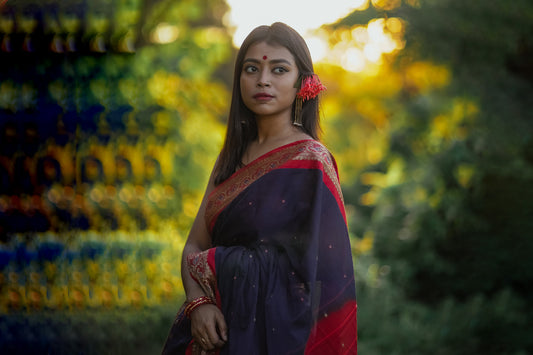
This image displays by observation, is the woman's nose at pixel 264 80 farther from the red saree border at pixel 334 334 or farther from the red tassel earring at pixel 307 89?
the red saree border at pixel 334 334

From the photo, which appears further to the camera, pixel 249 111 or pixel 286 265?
pixel 249 111

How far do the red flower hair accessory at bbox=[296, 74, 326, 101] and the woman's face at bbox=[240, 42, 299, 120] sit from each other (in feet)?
0.11

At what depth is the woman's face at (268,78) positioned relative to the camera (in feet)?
6.43

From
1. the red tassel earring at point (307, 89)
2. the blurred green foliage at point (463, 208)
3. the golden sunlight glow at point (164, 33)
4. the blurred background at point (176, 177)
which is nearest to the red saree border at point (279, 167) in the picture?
the red tassel earring at point (307, 89)

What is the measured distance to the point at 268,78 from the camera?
1.95m

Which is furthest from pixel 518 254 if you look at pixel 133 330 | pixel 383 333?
pixel 133 330

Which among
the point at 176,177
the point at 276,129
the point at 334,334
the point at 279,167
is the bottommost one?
the point at 176,177

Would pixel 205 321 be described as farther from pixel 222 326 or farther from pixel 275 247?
pixel 275 247

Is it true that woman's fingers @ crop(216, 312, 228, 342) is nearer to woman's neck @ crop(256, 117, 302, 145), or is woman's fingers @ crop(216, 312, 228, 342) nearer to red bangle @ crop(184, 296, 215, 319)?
red bangle @ crop(184, 296, 215, 319)

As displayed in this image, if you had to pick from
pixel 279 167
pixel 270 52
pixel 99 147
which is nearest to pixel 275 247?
pixel 279 167

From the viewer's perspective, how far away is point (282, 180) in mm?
1899

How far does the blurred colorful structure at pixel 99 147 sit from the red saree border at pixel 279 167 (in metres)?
2.45

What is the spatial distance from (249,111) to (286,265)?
0.70m

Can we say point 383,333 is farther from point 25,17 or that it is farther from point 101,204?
point 25,17
